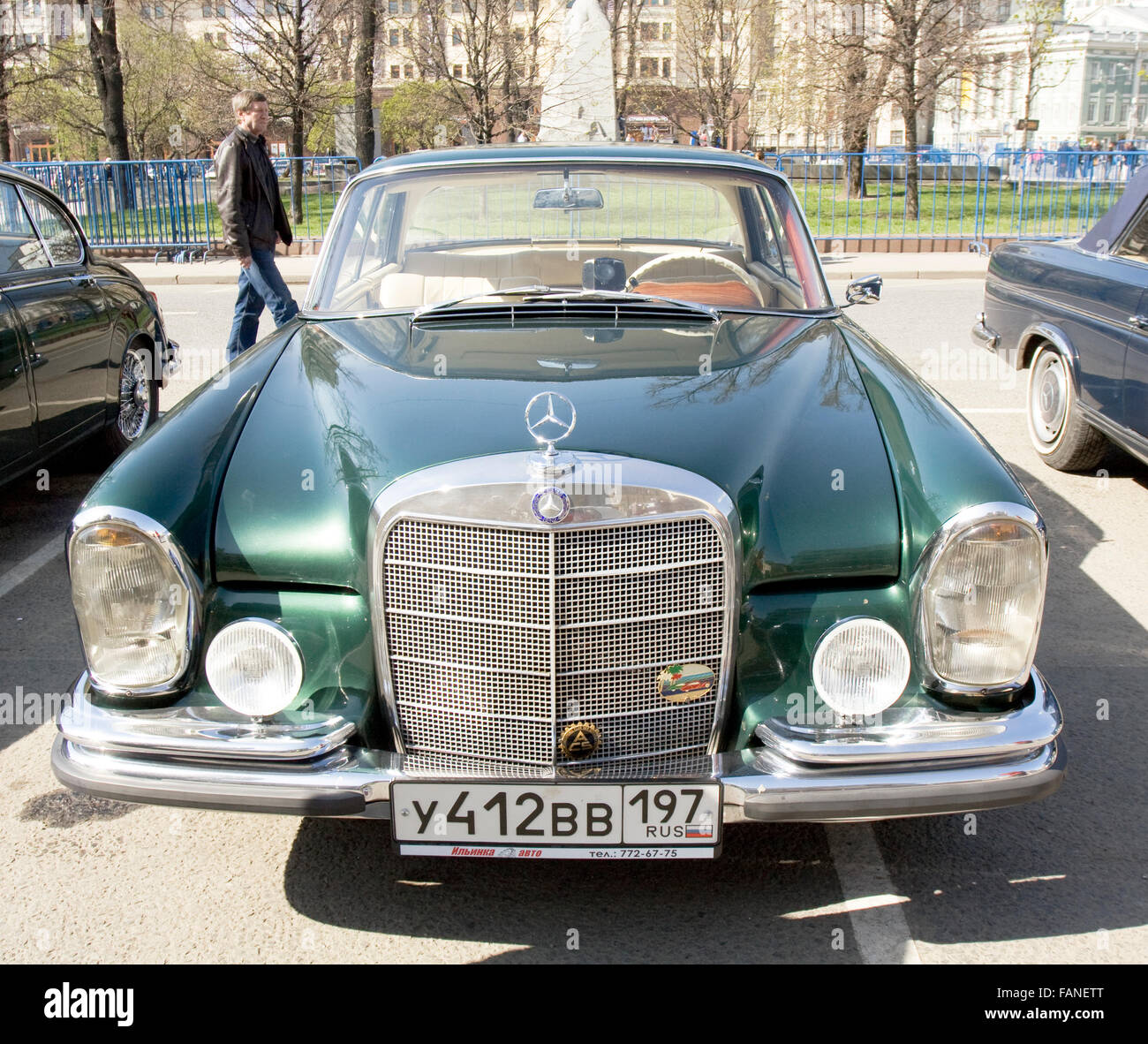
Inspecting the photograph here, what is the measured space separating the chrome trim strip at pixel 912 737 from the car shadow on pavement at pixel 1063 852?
49 cm

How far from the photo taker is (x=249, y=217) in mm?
7844

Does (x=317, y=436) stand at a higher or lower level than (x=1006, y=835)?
higher

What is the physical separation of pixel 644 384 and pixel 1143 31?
86.3 meters

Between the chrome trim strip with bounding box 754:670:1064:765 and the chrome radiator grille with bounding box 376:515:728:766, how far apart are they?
0.22 m

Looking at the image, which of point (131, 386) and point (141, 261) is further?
point (141, 261)

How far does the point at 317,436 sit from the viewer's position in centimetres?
285

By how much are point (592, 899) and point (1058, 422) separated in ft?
14.8

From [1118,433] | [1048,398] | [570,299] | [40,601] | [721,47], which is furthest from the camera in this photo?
[721,47]

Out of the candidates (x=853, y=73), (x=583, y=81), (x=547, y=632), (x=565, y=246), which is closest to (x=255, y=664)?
(x=547, y=632)

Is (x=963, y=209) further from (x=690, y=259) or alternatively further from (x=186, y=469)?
(x=186, y=469)

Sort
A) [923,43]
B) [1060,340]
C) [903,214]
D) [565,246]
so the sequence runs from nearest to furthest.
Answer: [565,246], [1060,340], [903,214], [923,43]

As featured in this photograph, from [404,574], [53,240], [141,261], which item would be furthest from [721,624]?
[141,261]

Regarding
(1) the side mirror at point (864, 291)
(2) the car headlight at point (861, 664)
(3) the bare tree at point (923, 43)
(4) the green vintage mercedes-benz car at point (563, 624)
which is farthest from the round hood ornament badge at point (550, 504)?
(3) the bare tree at point (923, 43)
